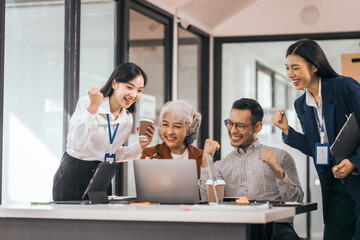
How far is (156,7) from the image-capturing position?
5.67 m

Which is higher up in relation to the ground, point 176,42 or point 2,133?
point 176,42

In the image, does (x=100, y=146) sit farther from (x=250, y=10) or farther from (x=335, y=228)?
(x=250, y=10)

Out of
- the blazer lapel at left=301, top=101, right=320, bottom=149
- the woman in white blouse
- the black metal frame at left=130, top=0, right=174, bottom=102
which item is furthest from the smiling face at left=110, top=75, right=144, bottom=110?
the black metal frame at left=130, top=0, right=174, bottom=102

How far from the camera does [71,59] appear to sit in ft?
14.7

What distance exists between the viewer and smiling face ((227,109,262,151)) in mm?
3508

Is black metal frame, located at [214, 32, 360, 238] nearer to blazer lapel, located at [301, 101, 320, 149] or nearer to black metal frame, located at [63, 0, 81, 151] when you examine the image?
black metal frame, located at [63, 0, 81, 151]

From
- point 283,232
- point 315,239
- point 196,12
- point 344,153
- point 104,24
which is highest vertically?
point 196,12

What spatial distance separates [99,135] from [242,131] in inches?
32.8

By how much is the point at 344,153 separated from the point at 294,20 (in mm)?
3930

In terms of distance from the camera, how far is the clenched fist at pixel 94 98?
9.59ft

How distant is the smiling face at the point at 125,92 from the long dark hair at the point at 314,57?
0.90 meters

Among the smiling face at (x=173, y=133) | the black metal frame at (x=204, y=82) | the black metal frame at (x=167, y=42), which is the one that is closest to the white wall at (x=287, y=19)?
the black metal frame at (x=204, y=82)

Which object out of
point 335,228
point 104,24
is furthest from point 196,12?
point 335,228

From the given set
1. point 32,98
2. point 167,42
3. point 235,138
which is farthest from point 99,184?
point 167,42
